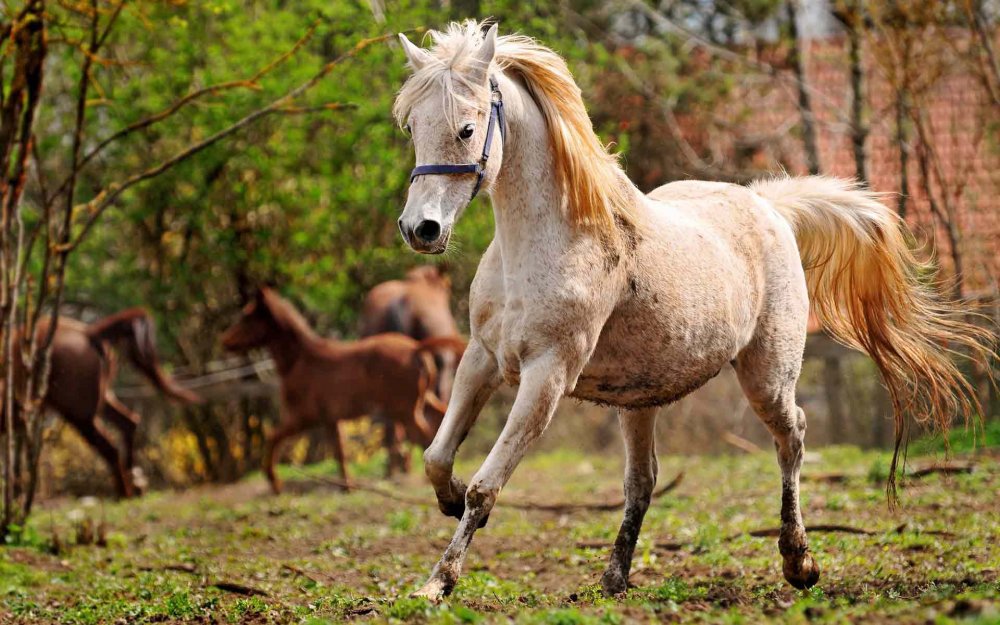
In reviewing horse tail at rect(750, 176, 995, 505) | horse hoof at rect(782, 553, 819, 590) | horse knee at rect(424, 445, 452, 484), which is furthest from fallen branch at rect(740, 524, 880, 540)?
horse knee at rect(424, 445, 452, 484)

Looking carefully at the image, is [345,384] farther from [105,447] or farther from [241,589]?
[241,589]

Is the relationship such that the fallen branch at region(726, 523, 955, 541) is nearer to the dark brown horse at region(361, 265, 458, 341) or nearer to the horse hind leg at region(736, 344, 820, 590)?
the horse hind leg at region(736, 344, 820, 590)

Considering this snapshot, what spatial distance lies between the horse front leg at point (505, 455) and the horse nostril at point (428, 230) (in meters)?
0.65

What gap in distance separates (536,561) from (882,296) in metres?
2.39

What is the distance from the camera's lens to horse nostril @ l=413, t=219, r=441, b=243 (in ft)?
13.7

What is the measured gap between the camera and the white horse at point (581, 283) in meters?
4.40

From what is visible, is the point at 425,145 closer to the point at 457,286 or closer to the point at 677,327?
the point at 677,327

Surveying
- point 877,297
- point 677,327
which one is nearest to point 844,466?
point 877,297

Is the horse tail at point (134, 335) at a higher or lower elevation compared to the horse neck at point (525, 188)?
lower

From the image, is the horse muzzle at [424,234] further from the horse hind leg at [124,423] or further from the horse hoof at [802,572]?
the horse hind leg at [124,423]

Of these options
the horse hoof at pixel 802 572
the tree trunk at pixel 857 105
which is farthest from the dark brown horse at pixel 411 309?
the horse hoof at pixel 802 572

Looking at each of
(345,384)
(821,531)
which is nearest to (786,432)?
(821,531)

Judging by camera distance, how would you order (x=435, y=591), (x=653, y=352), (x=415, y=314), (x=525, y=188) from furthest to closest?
(x=415, y=314), (x=653, y=352), (x=525, y=188), (x=435, y=591)

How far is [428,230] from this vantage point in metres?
4.21
